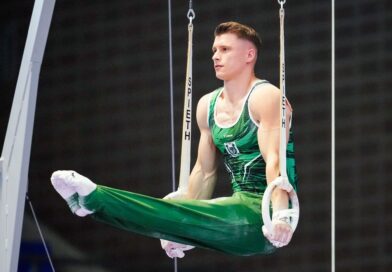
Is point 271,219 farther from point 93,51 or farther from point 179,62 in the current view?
point 93,51

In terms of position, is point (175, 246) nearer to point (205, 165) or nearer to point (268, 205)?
point (205, 165)

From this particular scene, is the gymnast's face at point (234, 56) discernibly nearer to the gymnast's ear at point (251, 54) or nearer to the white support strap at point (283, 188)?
the gymnast's ear at point (251, 54)

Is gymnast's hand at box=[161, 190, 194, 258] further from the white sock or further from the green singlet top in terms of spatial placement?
the white sock

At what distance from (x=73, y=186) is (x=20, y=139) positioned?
1074 millimetres

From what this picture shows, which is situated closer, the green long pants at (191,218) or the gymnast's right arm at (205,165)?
the green long pants at (191,218)

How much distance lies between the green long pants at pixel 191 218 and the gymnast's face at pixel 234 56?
578 mm

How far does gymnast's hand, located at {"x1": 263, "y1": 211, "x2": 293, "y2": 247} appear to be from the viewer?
4.21 m

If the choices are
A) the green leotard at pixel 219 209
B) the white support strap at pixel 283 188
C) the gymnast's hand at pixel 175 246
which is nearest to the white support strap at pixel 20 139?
the gymnast's hand at pixel 175 246

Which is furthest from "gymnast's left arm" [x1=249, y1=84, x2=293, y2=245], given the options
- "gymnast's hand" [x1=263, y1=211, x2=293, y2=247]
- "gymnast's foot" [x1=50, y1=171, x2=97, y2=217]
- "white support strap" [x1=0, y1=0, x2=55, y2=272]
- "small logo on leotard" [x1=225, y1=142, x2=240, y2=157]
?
"white support strap" [x1=0, y1=0, x2=55, y2=272]

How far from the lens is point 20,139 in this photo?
199 inches

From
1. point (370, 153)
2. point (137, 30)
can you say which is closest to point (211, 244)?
point (370, 153)

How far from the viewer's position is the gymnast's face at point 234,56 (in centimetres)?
464

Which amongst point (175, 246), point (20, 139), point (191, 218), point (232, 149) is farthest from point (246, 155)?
point (20, 139)

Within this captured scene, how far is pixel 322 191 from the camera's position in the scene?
583cm
